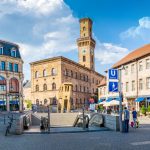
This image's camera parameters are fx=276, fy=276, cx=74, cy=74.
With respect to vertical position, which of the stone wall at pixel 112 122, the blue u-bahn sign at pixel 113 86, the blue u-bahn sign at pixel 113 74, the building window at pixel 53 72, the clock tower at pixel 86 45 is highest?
the clock tower at pixel 86 45

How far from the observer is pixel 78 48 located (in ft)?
295

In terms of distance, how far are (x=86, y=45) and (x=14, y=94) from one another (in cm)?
Answer: 3515

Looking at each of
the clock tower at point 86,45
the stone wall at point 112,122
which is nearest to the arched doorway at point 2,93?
the clock tower at point 86,45

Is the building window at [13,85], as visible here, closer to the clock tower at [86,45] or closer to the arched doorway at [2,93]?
the arched doorway at [2,93]

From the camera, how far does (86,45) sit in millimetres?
88625

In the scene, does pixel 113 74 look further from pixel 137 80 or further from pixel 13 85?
pixel 13 85

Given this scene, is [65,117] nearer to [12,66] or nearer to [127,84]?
[127,84]

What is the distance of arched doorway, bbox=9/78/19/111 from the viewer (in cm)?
6035

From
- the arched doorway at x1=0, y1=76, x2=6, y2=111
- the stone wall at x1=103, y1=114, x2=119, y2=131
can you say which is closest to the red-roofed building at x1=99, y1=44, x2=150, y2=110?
the stone wall at x1=103, y1=114, x2=119, y2=131

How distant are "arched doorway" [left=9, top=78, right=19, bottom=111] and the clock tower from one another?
103ft

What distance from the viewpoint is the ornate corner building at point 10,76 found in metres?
59.2

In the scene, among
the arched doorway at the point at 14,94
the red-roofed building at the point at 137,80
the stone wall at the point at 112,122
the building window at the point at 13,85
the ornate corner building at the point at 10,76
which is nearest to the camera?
the stone wall at the point at 112,122

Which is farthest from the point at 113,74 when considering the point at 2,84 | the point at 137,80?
the point at 2,84

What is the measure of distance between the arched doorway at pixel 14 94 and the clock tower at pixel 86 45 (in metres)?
31.5
